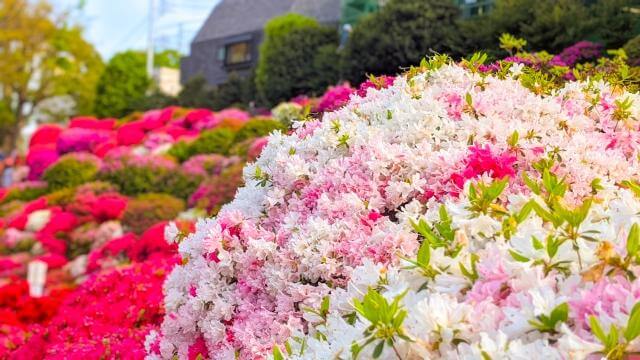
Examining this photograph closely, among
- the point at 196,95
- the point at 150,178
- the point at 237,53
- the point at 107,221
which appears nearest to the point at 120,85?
the point at 237,53

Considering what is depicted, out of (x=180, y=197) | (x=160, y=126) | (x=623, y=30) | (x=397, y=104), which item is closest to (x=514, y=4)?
(x=623, y=30)

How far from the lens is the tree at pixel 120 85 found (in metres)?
41.3

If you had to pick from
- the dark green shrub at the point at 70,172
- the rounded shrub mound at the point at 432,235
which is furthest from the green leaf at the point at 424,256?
the dark green shrub at the point at 70,172

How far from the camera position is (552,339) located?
1786 millimetres

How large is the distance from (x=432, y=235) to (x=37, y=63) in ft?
159

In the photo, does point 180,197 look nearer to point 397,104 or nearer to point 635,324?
point 397,104

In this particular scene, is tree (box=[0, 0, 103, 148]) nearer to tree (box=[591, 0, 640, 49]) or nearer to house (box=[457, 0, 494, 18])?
house (box=[457, 0, 494, 18])

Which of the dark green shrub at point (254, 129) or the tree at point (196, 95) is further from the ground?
the dark green shrub at point (254, 129)

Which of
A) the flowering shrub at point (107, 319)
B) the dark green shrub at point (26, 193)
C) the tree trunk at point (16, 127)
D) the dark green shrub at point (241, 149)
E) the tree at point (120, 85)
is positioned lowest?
the tree trunk at point (16, 127)

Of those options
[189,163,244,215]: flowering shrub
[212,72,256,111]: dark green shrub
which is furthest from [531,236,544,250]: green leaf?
[212,72,256,111]: dark green shrub

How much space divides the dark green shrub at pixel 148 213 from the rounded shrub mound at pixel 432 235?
8.60 metres

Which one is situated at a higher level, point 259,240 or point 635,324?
point 635,324

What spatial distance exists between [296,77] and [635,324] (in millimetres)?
24817

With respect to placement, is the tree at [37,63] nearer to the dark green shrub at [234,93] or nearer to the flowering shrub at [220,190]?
the dark green shrub at [234,93]
